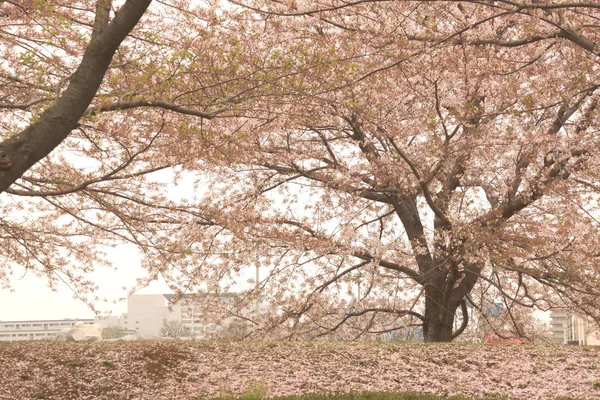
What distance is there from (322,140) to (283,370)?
18.7 feet

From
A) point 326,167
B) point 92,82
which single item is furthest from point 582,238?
point 92,82

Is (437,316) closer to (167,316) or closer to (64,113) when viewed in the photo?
(167,316)

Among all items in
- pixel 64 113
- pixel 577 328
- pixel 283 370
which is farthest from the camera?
pixel 577 328

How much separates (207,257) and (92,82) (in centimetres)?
648

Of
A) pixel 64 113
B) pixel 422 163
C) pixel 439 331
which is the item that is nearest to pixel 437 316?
pixel 439 331

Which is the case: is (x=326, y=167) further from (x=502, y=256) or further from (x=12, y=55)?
(x=12, y=55)

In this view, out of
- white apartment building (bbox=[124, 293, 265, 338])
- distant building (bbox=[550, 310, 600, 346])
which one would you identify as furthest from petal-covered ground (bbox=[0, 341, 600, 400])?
distant building (bbox=[550, 310, 600, 346])

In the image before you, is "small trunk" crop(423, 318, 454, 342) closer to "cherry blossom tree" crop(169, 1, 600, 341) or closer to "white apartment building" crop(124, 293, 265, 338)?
"cherry blossom tree" crop(169, 1, 600, 341)

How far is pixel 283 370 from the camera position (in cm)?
1016

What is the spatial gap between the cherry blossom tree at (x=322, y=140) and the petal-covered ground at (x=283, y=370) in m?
1.44

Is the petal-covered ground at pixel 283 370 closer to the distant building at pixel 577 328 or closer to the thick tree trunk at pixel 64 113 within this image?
the thick tree trunk at pixel 64 113

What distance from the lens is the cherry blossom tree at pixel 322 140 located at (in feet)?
25.5

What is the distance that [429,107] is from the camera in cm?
1118

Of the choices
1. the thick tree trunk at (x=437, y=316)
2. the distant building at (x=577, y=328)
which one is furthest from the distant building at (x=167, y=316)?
the distant building at (x=577, y=328)
